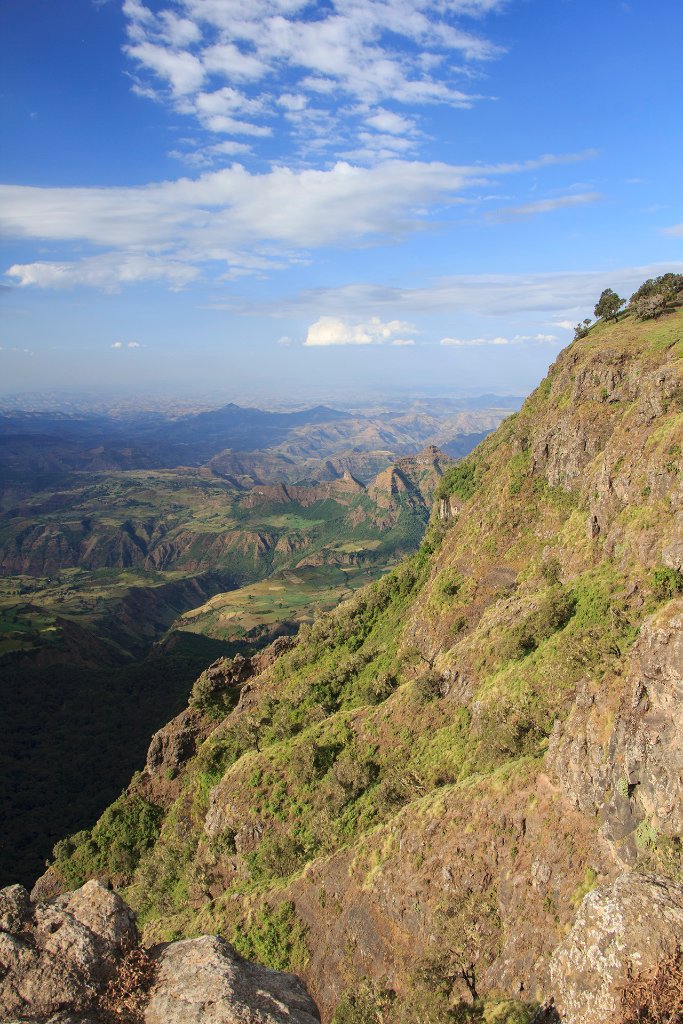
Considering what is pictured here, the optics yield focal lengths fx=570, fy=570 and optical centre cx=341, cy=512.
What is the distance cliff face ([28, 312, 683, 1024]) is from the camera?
2592cm

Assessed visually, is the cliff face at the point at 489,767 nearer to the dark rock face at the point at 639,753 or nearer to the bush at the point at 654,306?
the dark rock face at the point at 639,753

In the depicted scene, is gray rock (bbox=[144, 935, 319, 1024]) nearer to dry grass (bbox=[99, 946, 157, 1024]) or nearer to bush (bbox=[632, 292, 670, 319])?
dry grass (bbox=[99, 946, 157, 1024])

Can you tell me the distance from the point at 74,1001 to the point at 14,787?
104m

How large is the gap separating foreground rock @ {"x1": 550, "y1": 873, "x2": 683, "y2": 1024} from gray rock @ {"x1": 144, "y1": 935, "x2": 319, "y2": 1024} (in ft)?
36.2

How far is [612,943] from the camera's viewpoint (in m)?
20.3

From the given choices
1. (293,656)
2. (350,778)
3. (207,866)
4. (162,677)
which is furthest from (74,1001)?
(162,677)

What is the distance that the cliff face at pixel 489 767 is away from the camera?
25.9 metres

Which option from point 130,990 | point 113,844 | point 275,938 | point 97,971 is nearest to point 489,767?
point 275,938

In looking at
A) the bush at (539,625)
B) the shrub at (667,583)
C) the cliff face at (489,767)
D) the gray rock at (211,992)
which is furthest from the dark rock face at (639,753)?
the gray rock at (211,992)

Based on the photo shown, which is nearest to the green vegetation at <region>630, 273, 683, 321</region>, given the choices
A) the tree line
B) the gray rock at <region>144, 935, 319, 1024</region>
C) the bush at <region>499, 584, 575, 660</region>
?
the tree line

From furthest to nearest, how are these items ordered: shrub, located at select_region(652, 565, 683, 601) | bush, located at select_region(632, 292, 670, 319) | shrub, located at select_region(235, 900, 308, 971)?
bush, located at select_region(632, 292, 670, 319) < shrub, located at select_region(235, 900, 308, 971) < shrub, located at select_region(652, 565, 683, 601)

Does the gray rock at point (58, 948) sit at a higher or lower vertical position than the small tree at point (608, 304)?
lower

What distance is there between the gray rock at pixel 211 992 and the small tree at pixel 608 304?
84768 mm

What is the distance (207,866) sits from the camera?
Answer: 50.2 metres
